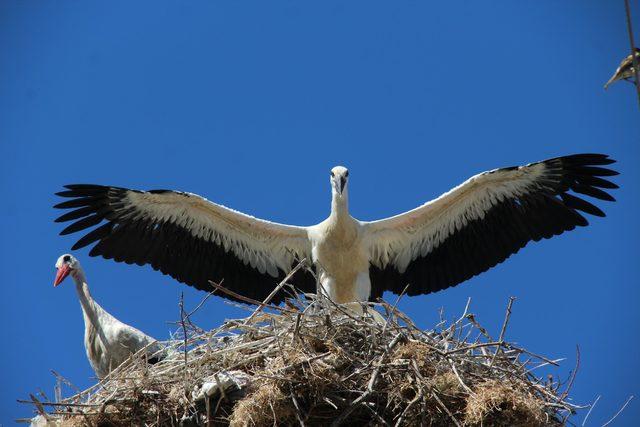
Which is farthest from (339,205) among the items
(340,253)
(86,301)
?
(86,301)

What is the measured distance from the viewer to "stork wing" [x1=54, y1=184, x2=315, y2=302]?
31.3 ft

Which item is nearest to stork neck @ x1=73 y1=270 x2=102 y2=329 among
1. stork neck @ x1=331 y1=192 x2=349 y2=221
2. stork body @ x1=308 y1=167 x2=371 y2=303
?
stork body @ x1=308 y1=167 x2=371 y2=303

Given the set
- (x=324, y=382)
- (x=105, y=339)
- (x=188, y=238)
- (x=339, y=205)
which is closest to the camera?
(x=324, y=382)

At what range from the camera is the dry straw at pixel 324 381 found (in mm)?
6430

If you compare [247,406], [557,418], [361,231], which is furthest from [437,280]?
[247,406]

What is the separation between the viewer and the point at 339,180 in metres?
9.31

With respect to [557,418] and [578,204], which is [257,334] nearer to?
[557,418]

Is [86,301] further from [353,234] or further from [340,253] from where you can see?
[353,234]

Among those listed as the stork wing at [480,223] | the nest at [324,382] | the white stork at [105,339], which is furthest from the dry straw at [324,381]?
the stork wing at [480,223]

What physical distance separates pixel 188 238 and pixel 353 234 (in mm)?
1516

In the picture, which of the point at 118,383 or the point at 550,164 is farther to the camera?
the point at 550,164

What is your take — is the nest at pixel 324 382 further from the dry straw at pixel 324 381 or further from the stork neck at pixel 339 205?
the stork neck at pixel 339 205

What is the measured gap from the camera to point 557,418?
22.4ft

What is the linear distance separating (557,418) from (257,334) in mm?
2006
